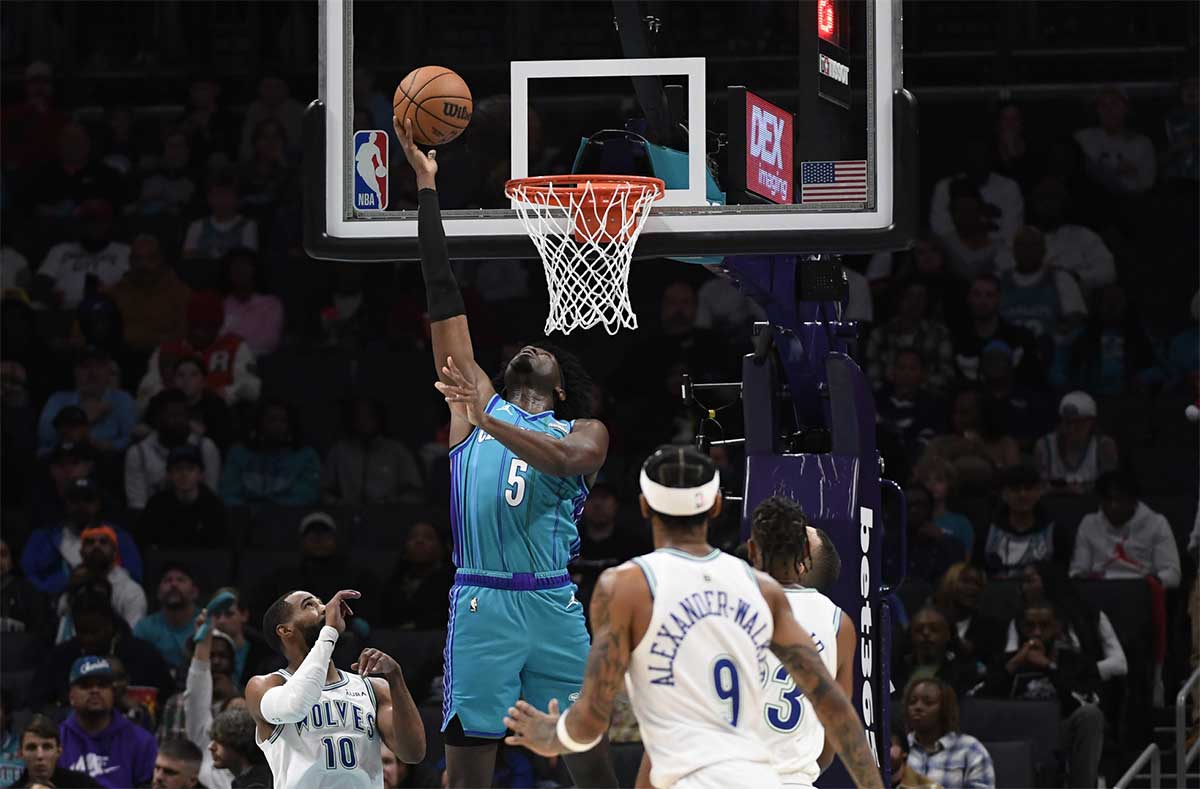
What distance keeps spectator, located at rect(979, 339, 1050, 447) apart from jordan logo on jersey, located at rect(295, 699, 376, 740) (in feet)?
22.4

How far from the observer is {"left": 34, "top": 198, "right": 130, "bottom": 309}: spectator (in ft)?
50.7

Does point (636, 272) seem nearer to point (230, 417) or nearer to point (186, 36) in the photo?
point (230, 417)

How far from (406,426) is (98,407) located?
2180 millimetres

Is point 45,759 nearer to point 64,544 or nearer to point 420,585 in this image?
point 420,585

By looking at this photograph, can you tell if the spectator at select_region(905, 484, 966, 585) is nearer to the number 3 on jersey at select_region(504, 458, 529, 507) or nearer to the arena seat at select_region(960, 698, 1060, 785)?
the arena seat at select_region(960, 698, 1060, 785)

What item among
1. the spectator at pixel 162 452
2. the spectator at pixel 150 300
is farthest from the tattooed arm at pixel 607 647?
the spectator at pixel 150 300

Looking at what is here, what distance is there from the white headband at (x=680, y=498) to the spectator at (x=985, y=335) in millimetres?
8187

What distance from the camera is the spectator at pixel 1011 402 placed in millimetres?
13188

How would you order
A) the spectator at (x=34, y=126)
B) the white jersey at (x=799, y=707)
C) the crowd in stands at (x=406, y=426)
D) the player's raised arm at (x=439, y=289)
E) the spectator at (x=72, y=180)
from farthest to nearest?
1. the spectator at (x=34, y=126)
2. the spectator at (x=72, y=180)
3. the crowd in stands at (x=406, y=426)
4. the player's raised arm at (x=439, y=289)
5. the white jersey at (x=799, y=707)

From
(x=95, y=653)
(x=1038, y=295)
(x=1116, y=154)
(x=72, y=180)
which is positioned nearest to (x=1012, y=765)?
(x=1038, y=295)

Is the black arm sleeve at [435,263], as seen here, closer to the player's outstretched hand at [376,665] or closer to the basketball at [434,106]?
the basketball at [434,106]

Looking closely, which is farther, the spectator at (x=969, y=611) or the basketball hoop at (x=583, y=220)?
the spectator at (x=969, y=611)

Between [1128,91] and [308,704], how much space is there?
36.6ft

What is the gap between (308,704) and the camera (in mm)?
7082
